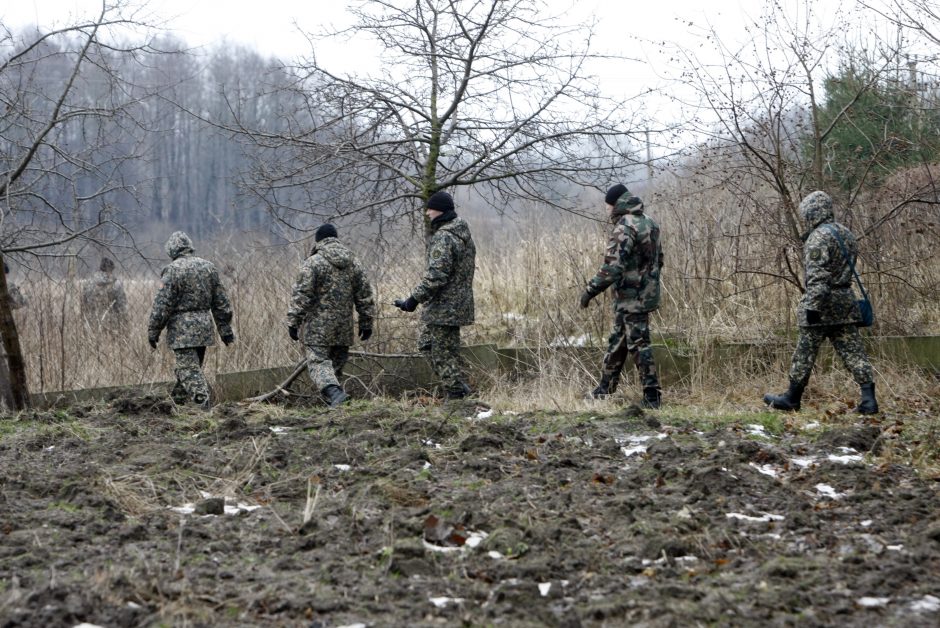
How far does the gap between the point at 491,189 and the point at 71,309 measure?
492cm

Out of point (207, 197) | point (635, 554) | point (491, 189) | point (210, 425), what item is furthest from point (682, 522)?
point (207, 197)

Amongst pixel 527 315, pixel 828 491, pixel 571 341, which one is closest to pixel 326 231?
pixel 571 341

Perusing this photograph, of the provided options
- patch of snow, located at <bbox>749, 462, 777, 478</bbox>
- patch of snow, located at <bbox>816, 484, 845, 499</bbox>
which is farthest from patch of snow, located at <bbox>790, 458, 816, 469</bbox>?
patch of snow, located at <bbox>816, 484, 845, 499</bbox>

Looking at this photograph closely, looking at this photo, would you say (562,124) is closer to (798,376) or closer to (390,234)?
(390,234)

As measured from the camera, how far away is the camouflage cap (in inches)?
303

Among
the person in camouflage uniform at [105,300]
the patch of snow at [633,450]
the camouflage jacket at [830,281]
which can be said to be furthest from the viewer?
the person in camouflage uniform at [105,300]

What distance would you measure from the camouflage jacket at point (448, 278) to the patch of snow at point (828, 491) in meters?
4.53

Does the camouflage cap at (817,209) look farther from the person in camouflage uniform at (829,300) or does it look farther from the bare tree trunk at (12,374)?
the bare tree trunk at (12,374)

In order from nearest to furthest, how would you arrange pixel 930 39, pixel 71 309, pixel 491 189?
1. pixel 930 39
2. pixel 491 189
3. pixel 71 309

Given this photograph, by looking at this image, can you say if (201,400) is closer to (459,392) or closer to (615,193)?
(459,392)

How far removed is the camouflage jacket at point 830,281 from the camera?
7.58 m

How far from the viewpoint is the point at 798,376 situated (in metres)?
7.87

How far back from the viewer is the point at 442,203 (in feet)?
30.0

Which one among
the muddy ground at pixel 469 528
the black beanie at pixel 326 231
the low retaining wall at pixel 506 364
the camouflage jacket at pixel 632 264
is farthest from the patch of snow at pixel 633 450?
the black beanie at pixel 326 231
